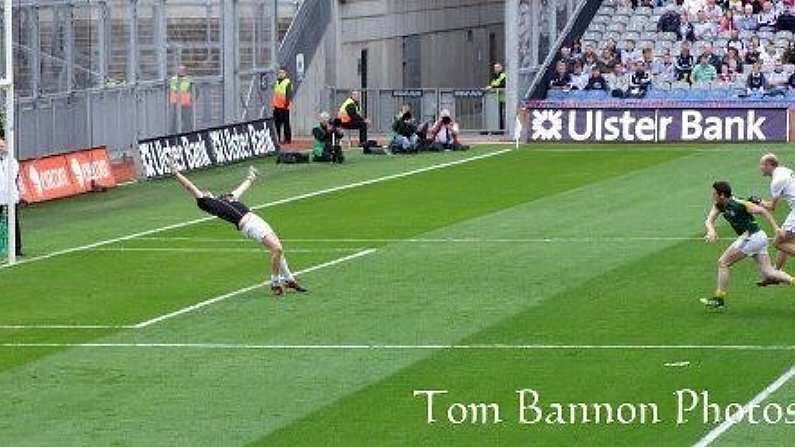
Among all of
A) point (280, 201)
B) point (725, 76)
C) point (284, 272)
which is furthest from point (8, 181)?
point (725, 76)

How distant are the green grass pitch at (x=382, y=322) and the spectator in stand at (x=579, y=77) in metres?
16.4

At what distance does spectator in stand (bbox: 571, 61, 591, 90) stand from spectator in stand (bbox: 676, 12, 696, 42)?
3460 millimetres

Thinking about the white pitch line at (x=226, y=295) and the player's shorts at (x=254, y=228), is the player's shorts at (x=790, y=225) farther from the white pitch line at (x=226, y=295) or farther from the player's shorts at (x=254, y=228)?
the white pitch line at (x=226, y=295)

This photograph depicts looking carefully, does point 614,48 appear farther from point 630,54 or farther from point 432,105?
point 432,105

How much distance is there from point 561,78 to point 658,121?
5.37 meters

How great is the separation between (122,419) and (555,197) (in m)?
23.4

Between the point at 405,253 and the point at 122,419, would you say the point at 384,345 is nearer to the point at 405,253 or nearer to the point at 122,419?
the point at 122,419

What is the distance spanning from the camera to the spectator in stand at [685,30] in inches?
2491

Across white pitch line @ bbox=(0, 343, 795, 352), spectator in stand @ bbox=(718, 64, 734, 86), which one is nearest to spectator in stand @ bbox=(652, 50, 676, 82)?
spectator in stand @ bbox=(718, 64, 734, 86)

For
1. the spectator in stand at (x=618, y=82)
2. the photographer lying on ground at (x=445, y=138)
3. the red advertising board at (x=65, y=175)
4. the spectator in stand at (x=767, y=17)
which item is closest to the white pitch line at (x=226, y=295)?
the red advertising board at (x=65, y=175)

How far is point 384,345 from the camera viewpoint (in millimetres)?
25734

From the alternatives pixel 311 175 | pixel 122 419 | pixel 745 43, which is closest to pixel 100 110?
pixel 311 175

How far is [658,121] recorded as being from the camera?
57.5 meters

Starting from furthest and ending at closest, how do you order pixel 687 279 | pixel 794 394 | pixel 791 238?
pixel 687 279 → pixel 791 238 → pixel 794 394
